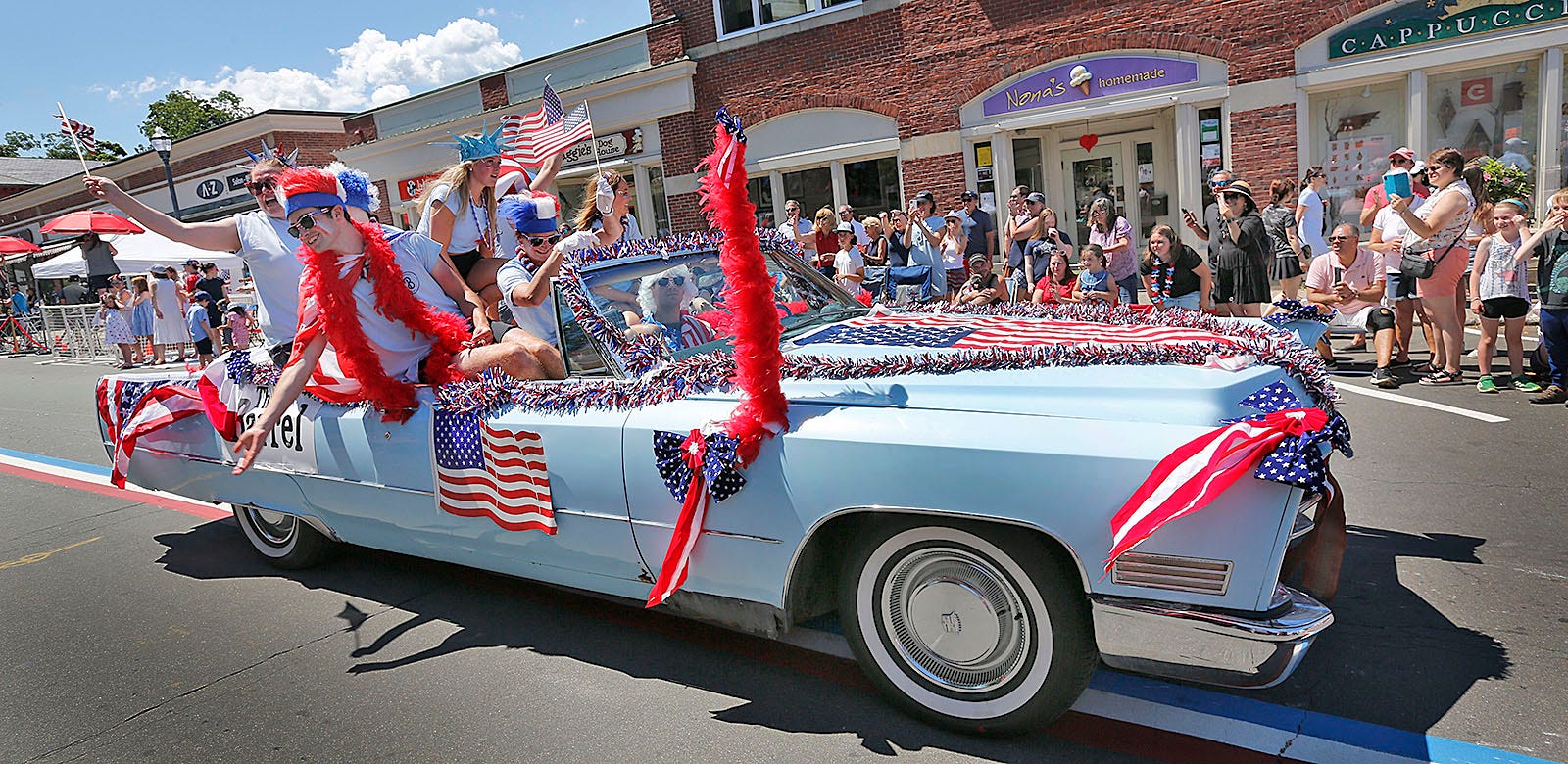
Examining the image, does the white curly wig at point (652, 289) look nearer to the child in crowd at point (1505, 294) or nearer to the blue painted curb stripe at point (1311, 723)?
the blue painted curb stripe at point (1311, 723)

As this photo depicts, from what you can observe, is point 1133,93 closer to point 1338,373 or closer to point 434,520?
point 1338,373

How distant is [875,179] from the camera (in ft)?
52.9

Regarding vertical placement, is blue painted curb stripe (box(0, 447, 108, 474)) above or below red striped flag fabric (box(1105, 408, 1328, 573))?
below

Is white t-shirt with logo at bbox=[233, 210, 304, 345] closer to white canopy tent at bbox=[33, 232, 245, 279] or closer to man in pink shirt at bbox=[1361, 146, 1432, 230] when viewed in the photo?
man in pink shirt at bbox=[1361, 146, 1432, 230]

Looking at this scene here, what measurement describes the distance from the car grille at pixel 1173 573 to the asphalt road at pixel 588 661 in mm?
638

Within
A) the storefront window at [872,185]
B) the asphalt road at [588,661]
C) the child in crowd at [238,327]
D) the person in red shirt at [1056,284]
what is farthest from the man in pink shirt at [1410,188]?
the child in crowd at [238,327]

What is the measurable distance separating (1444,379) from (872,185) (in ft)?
32.7

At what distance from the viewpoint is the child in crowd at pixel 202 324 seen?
16.2m

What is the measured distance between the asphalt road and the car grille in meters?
0.64

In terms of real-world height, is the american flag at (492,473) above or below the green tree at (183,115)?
below

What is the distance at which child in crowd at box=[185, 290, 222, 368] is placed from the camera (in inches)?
637

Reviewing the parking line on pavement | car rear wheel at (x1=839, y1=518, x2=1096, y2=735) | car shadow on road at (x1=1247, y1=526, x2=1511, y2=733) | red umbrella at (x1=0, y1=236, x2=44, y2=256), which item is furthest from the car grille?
red umbrella at (x1=0, y1=236, x2=44, y2=256)

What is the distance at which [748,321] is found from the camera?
10.3 feet

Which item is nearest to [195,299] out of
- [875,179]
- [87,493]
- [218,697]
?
[87,493]
